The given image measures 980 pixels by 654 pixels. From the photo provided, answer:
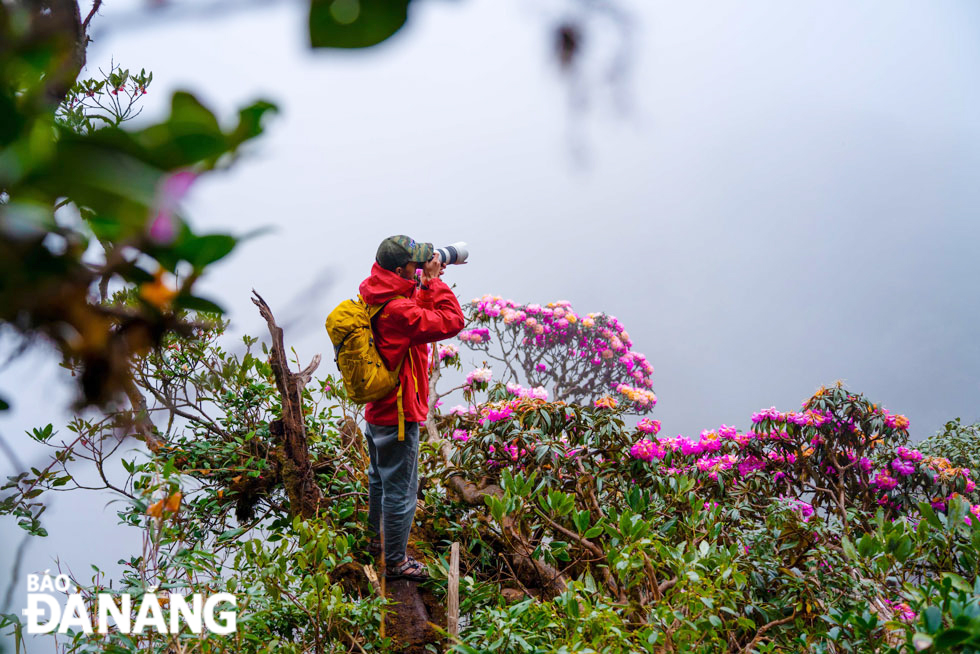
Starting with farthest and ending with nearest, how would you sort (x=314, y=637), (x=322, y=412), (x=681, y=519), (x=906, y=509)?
(x=322, y=412) → (x=906, y=509) → (x=681, y=519) → (x=314, y=637)

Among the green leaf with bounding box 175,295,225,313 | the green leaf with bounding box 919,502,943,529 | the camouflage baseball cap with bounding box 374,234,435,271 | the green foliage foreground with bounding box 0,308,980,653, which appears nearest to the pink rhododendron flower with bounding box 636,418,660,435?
the green foliage foreground with bounding box 0,308,980,653

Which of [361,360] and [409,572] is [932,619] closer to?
[361,360]

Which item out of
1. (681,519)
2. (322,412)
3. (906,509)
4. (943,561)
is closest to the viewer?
(943,561)

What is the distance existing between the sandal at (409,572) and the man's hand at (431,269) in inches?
42.5

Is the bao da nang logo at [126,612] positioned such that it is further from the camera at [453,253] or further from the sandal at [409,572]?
the camera at [453,253]

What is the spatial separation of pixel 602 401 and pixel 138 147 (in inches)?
102

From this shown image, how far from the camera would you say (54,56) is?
27 cm

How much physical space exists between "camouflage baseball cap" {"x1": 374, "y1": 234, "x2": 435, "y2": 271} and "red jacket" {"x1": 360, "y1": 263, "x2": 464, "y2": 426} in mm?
46

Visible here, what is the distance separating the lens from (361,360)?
227cm

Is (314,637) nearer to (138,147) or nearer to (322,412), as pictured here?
(322,412)

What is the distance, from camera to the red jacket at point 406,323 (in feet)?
7.36

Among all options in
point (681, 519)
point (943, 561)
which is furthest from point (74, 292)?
point (681, 519)

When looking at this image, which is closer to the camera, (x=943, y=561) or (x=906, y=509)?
(x=943, y=561)

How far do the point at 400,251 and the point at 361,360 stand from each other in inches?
16.0
